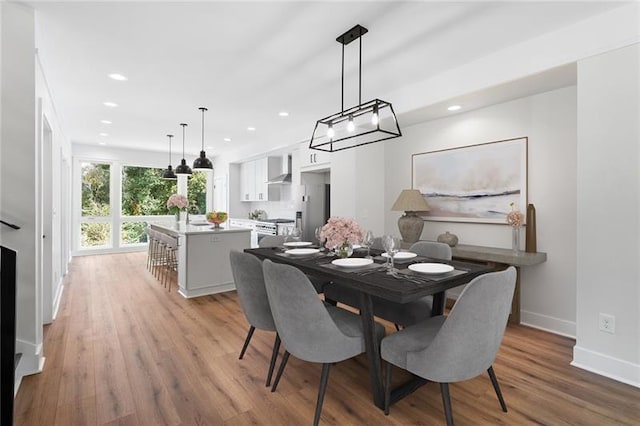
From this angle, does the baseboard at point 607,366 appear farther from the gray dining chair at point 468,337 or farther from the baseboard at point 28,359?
the baseboard at point 28,359

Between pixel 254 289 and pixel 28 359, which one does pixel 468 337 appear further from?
pixel 28 359

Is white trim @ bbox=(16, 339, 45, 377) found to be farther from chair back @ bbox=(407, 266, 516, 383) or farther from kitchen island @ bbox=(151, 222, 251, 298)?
chair back @ bbox=(407, 266, 516, 383)

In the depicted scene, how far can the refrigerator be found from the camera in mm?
5918

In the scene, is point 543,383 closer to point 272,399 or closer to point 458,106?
point 272,399

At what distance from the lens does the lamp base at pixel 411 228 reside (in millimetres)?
4005

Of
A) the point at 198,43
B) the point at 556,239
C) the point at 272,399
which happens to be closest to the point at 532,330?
the point at 556,239

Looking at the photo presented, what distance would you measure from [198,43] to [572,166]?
3556mm

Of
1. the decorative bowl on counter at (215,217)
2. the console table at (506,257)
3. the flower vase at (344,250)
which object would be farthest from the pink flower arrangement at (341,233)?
the decorative bowl on counter at (215,217)

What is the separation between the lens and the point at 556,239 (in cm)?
319

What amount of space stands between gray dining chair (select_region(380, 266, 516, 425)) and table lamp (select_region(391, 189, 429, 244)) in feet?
7.52

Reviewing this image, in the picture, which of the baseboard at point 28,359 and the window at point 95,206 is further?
the window at point 95,206

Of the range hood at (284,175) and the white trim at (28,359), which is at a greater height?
the range hood at (284,175)

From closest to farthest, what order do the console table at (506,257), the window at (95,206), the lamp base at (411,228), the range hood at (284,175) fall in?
the console table at (506,257), the lamp base at (411,228), the range hood at (284,175), the window at (95,206)

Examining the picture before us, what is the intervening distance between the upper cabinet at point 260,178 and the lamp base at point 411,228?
387cm
